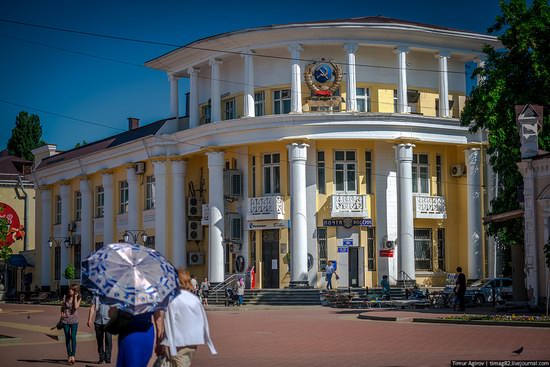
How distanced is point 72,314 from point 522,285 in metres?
19.9

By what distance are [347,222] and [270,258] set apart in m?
4.41

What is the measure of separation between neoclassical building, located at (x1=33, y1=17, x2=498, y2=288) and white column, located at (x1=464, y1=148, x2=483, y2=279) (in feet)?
0.20

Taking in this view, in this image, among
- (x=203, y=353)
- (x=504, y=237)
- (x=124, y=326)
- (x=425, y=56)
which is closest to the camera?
(x=124, y=326)

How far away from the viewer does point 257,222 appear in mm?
47625

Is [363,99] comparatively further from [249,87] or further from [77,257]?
[77,257]

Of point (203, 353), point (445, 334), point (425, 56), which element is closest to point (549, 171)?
point (445, 334)

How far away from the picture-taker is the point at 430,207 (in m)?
47.8

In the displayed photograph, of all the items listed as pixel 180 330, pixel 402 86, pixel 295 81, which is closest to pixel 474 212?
pixel 402 86

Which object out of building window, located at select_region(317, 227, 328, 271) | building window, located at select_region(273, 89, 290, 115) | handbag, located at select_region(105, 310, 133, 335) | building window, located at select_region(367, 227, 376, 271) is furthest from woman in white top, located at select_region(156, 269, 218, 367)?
building window, located at select_region(273, 89, 290, 115)

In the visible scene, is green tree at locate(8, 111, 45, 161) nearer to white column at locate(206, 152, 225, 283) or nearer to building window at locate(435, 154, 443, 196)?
white column at locate(206, 152, 225, 283)

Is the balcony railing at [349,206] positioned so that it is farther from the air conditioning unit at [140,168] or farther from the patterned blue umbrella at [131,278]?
the patterned blue umbrella at [131,278]

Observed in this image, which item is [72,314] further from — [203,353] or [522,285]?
[522,285]

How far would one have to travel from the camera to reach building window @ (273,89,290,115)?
156 ft

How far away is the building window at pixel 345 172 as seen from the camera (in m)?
47.2
